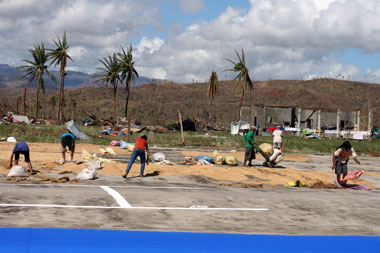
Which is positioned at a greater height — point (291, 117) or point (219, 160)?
point (291, 117)

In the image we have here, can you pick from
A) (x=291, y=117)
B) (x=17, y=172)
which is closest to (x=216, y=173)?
(x=17, y=172)

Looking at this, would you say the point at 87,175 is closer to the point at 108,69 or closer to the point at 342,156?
the point at 342,156

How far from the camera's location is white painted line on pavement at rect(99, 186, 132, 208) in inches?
359

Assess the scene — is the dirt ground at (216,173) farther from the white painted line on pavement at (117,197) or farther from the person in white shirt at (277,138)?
the white painted line on pavement at (117,197)

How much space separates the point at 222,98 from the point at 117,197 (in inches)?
3748

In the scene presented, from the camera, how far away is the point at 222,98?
10438cm

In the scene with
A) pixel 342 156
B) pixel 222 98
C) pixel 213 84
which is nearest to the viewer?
pixel 342 156

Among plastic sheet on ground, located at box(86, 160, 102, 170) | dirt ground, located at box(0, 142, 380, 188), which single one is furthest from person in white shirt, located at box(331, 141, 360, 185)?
plastic sheet on ground, located at box(86, 160, 102, 170)

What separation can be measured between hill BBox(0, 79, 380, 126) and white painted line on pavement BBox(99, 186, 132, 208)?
228 ft

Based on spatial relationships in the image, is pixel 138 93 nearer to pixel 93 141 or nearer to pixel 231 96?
pixel 231 96

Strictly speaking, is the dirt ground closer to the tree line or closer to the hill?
the tree line

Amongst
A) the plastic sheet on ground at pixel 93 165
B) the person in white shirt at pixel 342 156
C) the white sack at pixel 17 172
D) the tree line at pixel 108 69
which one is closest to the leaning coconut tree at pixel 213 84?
the tree line at pixel 108 69

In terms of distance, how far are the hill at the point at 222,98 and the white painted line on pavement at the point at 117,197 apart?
69453mm

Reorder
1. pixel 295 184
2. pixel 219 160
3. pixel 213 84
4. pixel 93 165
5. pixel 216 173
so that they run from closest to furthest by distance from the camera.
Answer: pixel 295 184 < pixel 93 165 < pixel 216 173 < pixel 219 160 < pixel 213 84
